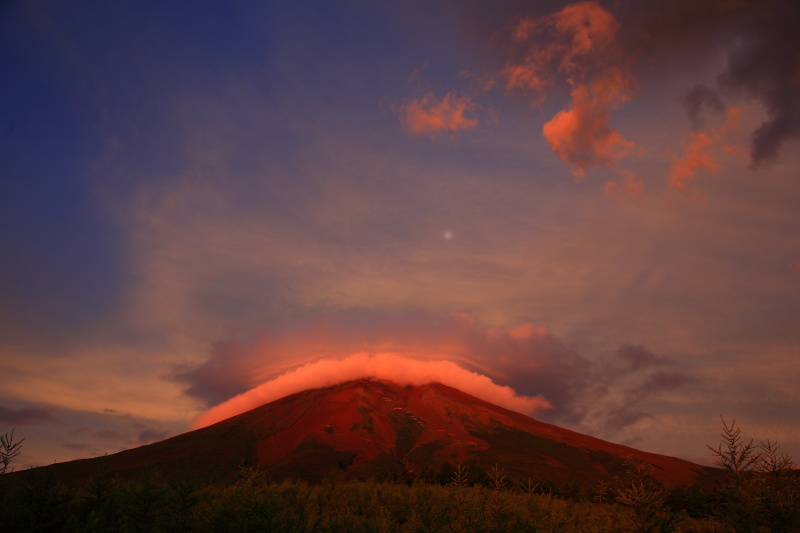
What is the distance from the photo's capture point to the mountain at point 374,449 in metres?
133

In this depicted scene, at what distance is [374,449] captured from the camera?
157 meters

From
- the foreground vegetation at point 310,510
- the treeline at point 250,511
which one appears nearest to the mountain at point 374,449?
the treeline at point 250,511

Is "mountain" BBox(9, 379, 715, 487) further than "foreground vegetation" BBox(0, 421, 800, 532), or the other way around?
"mountain" BBox(9, 379, 715, 487)

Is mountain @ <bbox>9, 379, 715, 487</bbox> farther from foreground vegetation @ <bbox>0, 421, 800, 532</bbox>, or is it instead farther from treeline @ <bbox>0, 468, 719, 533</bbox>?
foreground vegetation @ <bbox>0, 421, 800, 532</bbox>

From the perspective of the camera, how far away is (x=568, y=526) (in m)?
21.4

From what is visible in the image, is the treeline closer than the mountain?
Yes

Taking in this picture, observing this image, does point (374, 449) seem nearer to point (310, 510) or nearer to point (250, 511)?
point (310, 510)

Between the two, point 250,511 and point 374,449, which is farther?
point 374,449

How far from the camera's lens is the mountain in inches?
5226

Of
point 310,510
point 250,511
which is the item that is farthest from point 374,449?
point 250,511

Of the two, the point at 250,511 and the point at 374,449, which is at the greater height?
the point at 250,511

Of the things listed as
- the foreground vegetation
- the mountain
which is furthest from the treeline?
the mountain

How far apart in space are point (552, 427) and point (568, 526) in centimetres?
19632

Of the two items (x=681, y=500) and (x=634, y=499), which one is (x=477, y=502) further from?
(x=681, y=500)
